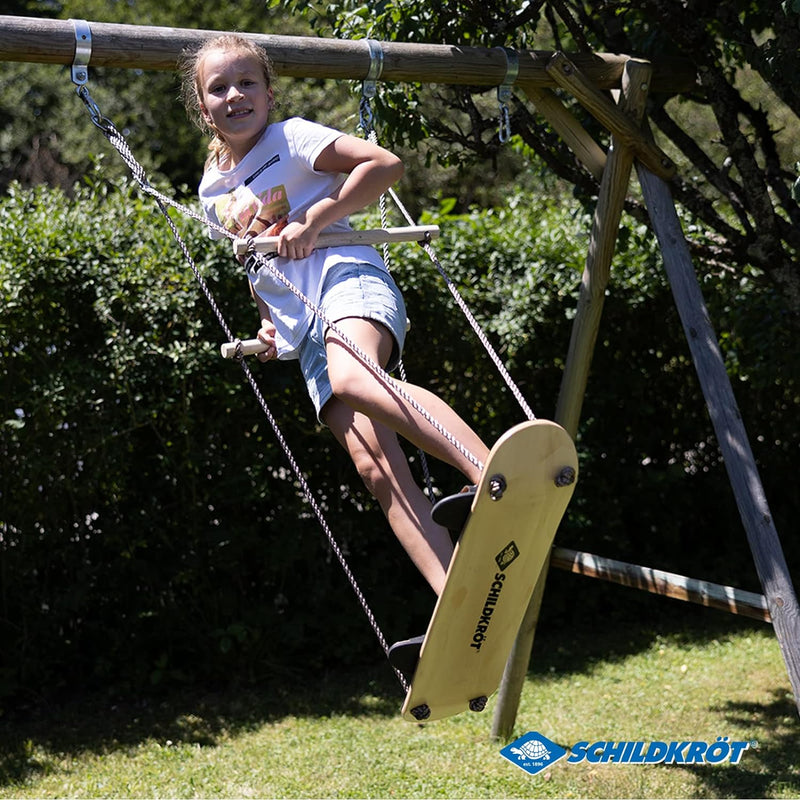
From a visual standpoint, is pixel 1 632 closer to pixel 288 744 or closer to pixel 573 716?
pixel 288 744

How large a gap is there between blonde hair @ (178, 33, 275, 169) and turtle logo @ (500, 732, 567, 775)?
2488mm

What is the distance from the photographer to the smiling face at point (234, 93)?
2928 millimetres

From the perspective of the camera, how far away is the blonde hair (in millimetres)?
2975

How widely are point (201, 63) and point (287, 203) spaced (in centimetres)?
46

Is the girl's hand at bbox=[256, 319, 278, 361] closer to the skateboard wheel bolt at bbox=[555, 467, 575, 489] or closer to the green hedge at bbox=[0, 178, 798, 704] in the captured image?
the skateboard wheel bolt at bbox=[555, 467, 575, 489]

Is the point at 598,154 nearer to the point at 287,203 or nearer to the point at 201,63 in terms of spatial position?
the point at 287,203

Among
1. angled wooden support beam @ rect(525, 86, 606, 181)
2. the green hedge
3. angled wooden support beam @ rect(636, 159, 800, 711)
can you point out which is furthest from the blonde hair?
the green hedge

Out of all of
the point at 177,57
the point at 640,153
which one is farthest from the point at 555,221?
the point at 177,57

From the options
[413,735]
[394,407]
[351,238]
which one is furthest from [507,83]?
[413,735]

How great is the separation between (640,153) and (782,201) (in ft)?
3.62

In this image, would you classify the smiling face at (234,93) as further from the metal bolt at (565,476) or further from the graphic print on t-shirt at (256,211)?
the metal bolt at (565,476)

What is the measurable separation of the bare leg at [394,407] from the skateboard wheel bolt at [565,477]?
18 centimetres

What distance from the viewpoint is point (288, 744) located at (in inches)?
172

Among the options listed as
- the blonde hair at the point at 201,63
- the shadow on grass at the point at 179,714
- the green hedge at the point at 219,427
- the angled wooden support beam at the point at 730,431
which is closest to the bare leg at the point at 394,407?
the blonde hair at the point at 201,63
